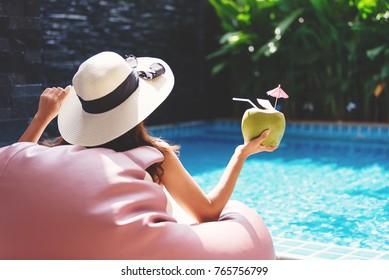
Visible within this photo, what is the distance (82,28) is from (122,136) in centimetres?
584

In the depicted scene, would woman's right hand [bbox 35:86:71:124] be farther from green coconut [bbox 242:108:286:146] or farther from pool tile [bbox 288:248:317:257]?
pool tile [bbox 288:248:317:257]

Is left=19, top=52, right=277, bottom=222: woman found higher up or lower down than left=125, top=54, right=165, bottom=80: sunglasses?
lower down

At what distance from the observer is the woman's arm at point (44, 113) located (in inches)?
108

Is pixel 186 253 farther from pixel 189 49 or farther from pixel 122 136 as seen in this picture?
pixel 189 49

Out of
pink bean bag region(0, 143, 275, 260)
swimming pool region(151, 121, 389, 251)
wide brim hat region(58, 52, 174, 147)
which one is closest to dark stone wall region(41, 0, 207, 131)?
swimming pool region(151, 121, 389, 251)

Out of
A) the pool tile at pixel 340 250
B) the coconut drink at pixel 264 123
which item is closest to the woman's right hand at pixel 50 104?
the coconut drink at pixel 264 123

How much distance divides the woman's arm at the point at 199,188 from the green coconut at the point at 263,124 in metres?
0.02

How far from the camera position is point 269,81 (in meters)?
9.50

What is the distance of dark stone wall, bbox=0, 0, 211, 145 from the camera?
4.61 metres

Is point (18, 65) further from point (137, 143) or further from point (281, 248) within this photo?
point (137, 143)

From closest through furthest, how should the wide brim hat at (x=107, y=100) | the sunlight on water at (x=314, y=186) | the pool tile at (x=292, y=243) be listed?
1. the wide brim hat at (x=107, y=100)
2. the pool tile at (x=292, y=243)
3. the sunlight on water at (x=314, y=186)

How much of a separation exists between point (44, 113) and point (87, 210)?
0.66 meters

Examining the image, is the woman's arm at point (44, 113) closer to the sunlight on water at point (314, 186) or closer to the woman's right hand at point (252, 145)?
the woman's right hand at point (252, 145)

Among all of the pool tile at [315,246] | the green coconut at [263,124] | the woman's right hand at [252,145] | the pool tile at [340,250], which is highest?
the green coconut at [263,124]
